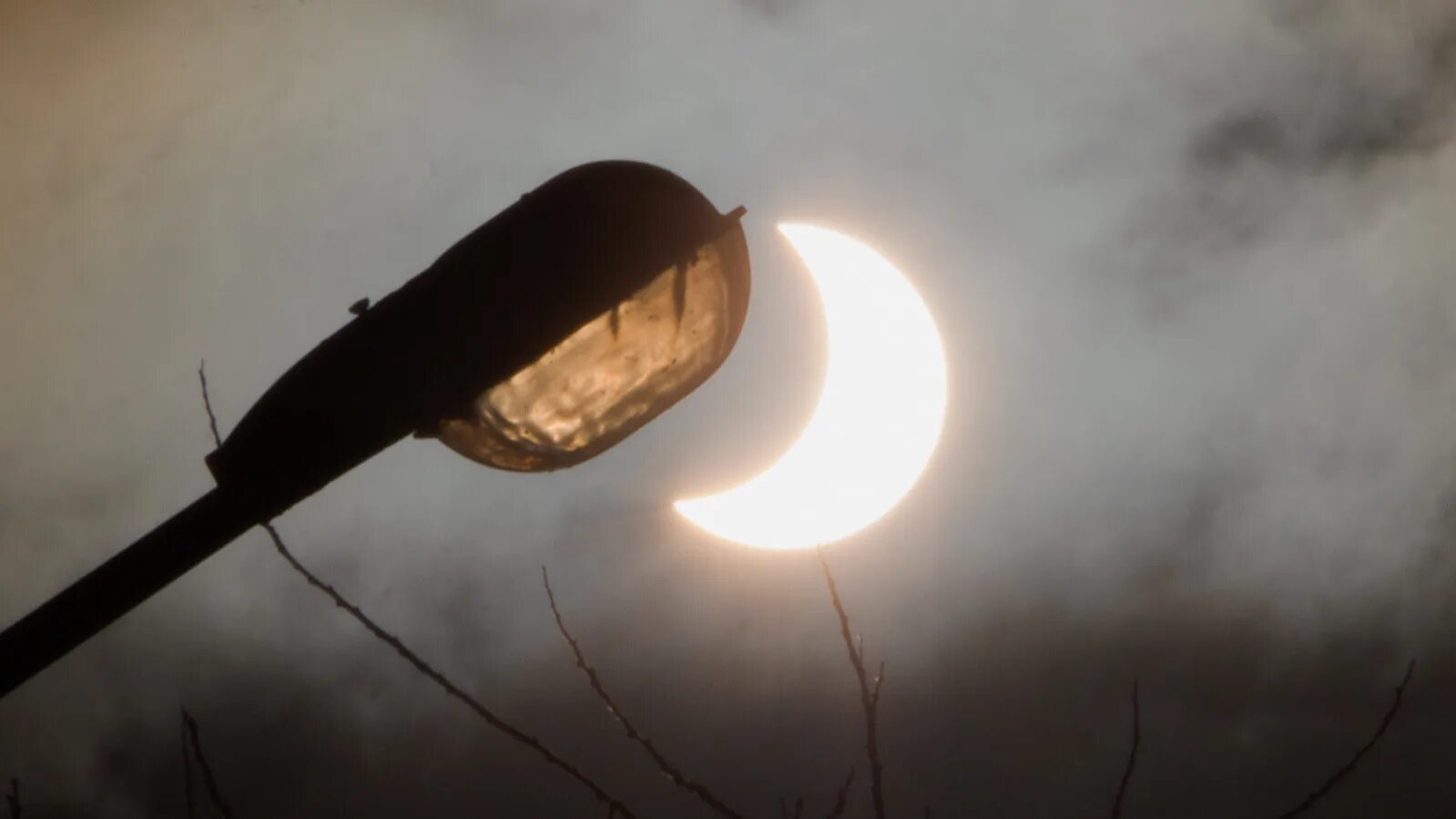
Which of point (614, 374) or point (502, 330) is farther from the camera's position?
point (614, 374)

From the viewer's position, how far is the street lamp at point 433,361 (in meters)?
1.50

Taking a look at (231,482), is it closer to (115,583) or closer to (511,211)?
(115,583)

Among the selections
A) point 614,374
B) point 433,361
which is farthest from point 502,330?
point 614,374

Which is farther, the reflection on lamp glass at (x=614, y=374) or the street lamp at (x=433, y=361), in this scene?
the reflection on lamp glass at (x=614, y=374)

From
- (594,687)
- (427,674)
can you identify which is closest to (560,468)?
(427,674)

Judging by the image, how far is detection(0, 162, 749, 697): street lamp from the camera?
150 centimetres

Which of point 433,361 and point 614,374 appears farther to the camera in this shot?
point 614,374

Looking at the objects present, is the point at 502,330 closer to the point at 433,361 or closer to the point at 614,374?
the point at 433,361

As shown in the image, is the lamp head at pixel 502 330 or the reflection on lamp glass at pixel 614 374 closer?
the lamp head at pixel 502 330

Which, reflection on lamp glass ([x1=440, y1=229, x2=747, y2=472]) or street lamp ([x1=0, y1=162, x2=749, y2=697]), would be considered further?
reflection on lamp glass ([x1=440, y1=229, x2=747, y2=472])

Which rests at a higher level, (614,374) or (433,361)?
(614,374)

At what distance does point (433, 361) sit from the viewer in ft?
4.98

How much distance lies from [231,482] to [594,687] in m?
1.96

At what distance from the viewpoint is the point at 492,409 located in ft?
5.37
